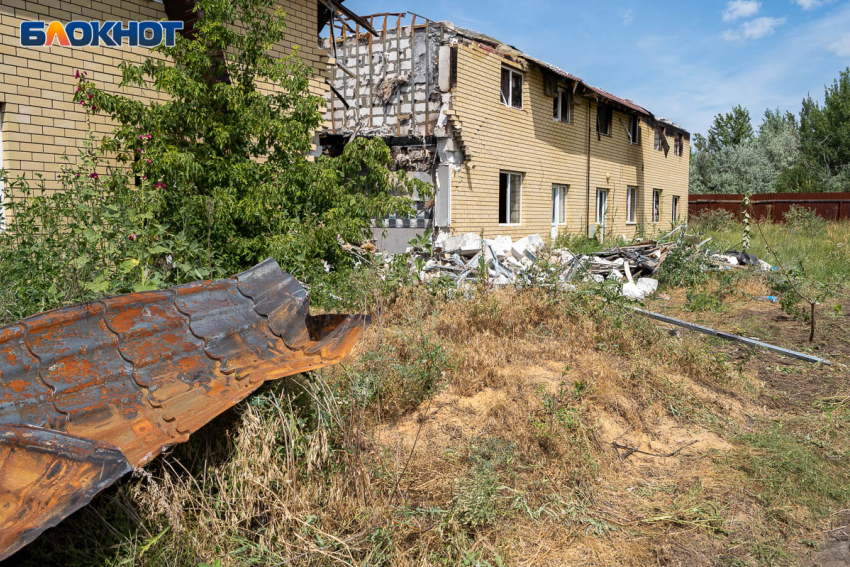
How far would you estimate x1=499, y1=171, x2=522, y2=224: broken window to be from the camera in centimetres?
1582

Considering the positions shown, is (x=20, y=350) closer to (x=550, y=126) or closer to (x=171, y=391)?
(x=171, y=391)

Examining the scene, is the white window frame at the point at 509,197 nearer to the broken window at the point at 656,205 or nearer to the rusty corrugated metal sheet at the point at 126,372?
the broken window at the point at 656,205

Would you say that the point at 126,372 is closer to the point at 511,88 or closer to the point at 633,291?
the point at 633,291

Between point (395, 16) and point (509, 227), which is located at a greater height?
point (395, 16)

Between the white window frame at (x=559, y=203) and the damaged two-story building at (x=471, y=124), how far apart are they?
0.03 metres

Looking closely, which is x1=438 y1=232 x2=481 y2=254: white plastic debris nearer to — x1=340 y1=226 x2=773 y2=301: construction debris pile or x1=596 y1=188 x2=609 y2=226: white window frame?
x1=340 y1=226 x2=773 y2=301: construction debris pile

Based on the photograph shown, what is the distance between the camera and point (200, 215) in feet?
20.1

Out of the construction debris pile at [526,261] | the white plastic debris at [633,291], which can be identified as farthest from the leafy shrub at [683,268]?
the white plastic debris at [633,291]

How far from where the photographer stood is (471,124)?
14039mm

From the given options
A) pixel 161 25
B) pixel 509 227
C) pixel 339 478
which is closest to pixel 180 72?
pixel 161 25

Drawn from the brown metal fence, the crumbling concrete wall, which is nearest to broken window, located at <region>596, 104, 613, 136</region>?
the brown metal fence

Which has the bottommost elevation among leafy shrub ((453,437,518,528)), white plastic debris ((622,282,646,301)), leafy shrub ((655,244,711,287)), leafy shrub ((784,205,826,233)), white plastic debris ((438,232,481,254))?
leafy shrub ((453,437,518,528))

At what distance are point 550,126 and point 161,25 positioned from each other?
11.7 m

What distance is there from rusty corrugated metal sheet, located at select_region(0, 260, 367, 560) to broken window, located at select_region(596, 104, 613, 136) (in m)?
18.2
